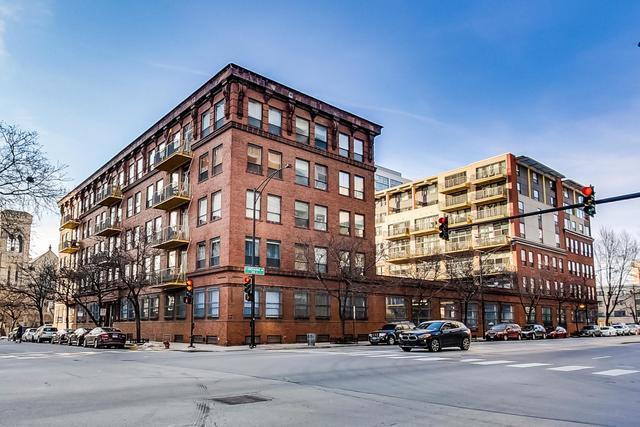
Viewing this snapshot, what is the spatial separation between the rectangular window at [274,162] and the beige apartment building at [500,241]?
22.9 metres

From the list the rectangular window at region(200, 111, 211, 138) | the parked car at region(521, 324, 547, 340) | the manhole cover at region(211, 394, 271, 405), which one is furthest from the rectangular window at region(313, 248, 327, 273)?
the manhole cover at region(211, 394, 271, 405)

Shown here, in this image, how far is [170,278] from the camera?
4369 centimetres

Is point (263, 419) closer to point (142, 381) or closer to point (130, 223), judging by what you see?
point (142, 381)

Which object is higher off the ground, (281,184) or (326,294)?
(281,184)

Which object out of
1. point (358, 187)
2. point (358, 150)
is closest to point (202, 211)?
point (358, 187)

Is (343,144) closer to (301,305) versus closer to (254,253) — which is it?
(301,305)

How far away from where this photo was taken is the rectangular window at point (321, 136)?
152ft

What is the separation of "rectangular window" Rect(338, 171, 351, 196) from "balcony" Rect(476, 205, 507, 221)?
29.7 m

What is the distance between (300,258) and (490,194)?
38527mm

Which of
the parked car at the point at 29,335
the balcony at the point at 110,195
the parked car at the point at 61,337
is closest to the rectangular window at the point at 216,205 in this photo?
the parked car at the point at 61,337

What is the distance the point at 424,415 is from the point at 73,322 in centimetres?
6955

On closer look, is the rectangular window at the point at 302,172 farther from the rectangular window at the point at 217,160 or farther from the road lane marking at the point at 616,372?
the road lane marking at the point at 616,372

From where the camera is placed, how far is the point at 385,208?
88562 mm

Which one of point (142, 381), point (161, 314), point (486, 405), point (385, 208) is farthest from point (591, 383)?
point (385, 208)
